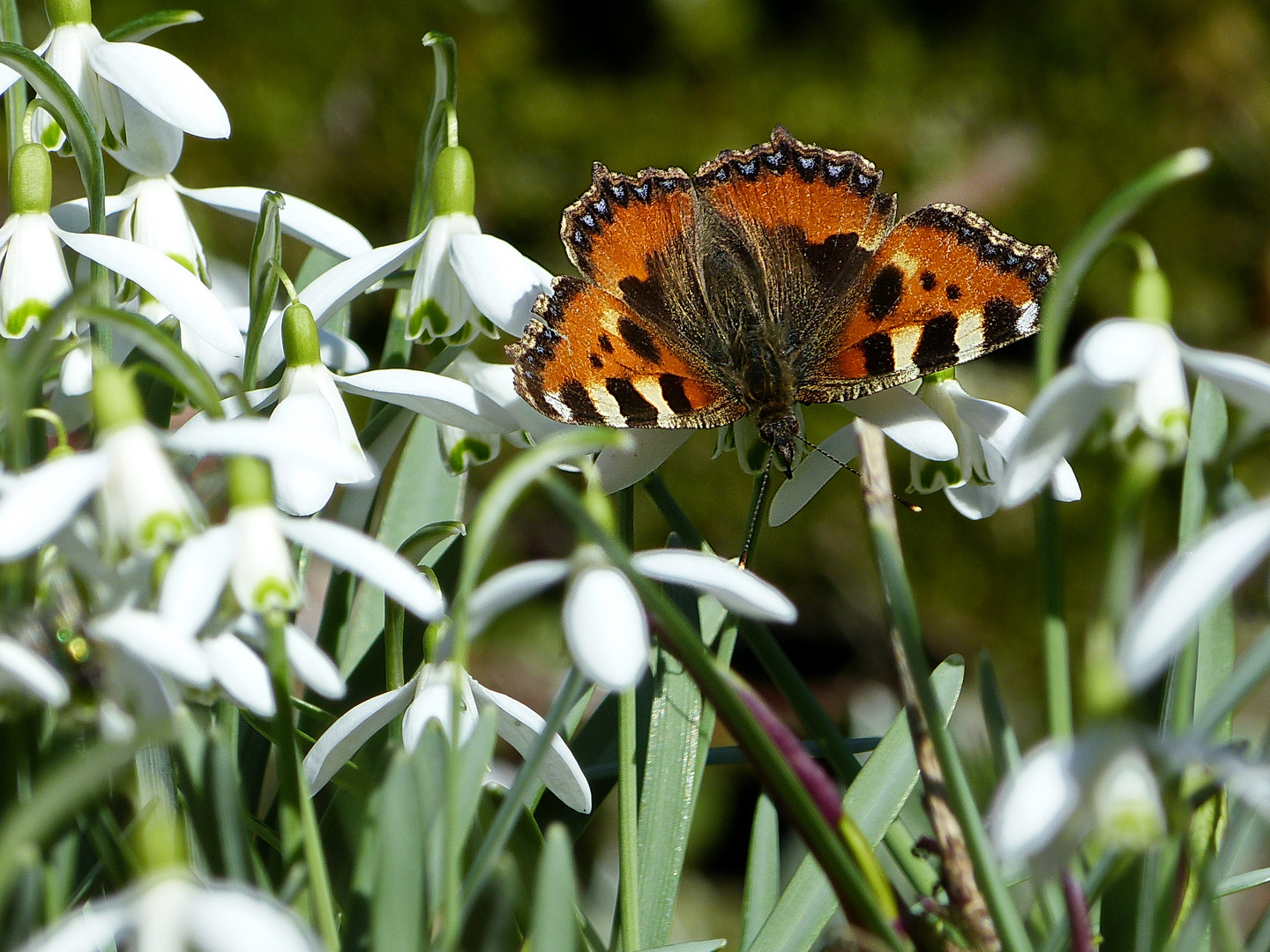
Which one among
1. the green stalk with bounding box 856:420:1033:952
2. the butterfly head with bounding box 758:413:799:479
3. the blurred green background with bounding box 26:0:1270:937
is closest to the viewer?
the green stalk with bounding box 856:420:1033:952

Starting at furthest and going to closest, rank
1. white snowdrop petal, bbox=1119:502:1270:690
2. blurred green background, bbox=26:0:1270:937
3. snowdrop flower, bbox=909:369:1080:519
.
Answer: blurred green background, bbox=26:0:1270:937
snowdrop flower, bbox=909:369:1080:519
white snowdrop petal, bbox=1119:502:1270:690

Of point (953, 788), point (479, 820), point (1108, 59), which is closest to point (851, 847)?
point (953, 788)

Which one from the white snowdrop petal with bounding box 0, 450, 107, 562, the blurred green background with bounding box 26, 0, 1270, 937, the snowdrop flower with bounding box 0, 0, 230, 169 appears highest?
the blurred green background with bounding box 26, 0, 1270, 937

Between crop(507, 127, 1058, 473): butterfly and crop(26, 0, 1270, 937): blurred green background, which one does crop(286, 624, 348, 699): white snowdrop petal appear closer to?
crop(507, 127, 1058, 473): butterfly

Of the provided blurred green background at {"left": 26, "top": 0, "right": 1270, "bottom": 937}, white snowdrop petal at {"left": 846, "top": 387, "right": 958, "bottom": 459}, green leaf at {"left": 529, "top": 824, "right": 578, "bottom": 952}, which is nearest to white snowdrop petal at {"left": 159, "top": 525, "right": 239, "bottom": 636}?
green leaf at {"left": 529, "top": 824, "right": 578, "bottom": 952}

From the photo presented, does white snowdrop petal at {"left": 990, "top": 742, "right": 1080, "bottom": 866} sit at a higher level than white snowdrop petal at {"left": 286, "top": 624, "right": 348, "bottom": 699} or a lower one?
lower

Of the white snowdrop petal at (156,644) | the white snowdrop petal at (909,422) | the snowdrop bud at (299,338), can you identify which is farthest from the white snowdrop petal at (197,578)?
the white snowdrop petal at (909,422)

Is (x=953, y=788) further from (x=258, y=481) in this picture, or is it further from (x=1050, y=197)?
(x=1050, y=197)

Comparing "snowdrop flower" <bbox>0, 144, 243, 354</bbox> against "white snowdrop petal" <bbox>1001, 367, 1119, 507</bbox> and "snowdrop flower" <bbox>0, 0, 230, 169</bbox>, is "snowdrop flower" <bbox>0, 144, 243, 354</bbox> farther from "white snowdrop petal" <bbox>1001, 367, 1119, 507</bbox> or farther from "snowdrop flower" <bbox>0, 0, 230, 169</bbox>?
"white snowdrop petal" <bbox>1001, 367, 1119, 507</bbox>

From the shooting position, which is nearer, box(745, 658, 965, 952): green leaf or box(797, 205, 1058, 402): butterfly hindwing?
box(745, 658, 965, 952): green leaf
